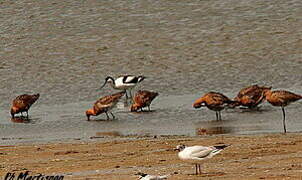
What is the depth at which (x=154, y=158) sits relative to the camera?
12.6 meters

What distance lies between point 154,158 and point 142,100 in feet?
17.1

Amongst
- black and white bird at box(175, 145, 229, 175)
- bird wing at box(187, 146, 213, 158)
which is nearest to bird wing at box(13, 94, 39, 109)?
black and white bird at box(175, 145, 229, 175)

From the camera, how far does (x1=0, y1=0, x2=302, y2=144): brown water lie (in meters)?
16.8

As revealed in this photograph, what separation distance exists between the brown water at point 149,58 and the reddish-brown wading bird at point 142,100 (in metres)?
0.20

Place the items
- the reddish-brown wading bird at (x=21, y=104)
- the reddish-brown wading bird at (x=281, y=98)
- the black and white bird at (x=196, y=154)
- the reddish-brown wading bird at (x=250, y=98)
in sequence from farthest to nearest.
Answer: the reddish-brown wading bird at (x=21, y=104), the reddish-brown wading bird at (x=250, y=98), the reddish-brown wading bird at (x=281, y=98), the black and white bird at (x=196, y=154)

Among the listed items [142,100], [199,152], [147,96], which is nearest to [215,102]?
[142,100]

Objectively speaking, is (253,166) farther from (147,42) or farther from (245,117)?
(147,42)

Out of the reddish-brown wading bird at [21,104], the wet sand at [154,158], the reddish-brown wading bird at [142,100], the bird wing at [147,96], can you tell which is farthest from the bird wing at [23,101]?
the wet sand at [154,158]

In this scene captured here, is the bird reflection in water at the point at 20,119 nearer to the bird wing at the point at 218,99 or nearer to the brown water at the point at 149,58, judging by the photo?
the brown water at the point at 149,58

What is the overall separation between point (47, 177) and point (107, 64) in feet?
38.2

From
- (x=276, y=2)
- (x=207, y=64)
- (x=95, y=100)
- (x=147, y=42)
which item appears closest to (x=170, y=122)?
(x=95, y=100)

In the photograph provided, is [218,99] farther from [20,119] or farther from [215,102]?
[20,119]

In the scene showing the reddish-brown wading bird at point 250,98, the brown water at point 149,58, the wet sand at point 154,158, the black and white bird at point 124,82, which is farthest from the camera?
the black and white bird at point 124,82

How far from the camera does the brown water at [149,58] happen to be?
1678cm
